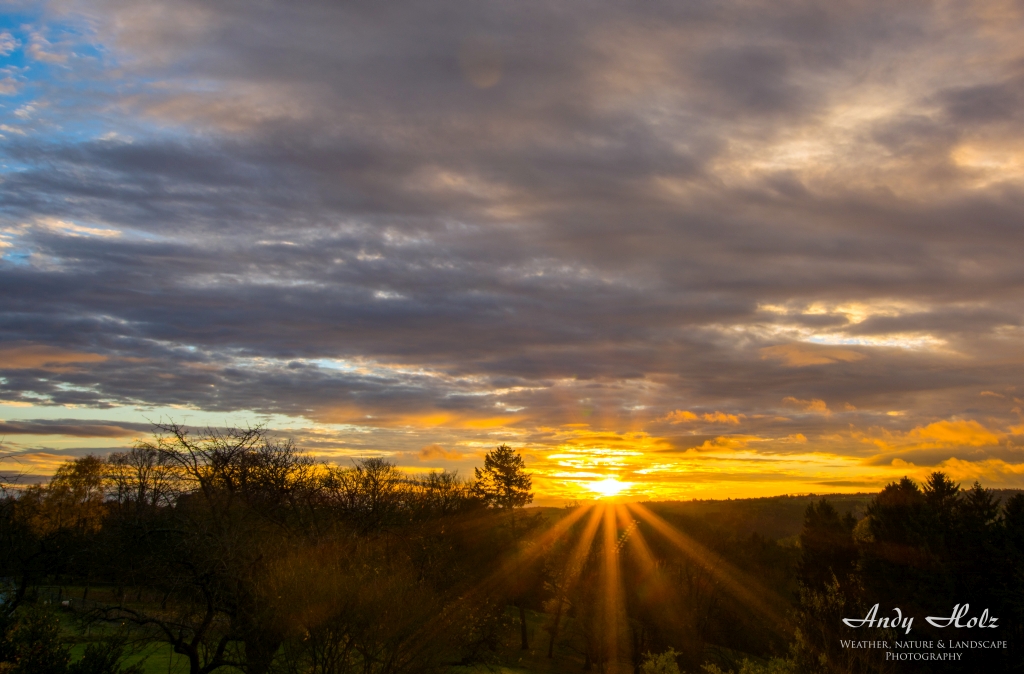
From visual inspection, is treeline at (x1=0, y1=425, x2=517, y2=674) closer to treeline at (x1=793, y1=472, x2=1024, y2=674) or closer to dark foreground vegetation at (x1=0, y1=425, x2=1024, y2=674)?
dark foreground vegetation at (x1=0, y1=425, x2=1024, y2=674)

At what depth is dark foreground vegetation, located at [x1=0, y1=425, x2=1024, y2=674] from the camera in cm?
1833

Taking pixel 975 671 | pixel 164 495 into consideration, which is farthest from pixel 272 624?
pixel 975 671

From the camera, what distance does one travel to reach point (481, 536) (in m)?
59.7

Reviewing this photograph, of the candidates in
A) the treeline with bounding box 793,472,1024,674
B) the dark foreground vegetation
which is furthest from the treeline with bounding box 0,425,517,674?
the treeline with bounding box 793,472,1024,674

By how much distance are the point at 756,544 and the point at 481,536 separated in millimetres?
30297

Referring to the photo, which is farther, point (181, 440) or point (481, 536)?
point (481, 536)

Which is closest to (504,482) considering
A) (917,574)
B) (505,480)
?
(505,480)

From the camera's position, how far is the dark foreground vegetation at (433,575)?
60.1 ft

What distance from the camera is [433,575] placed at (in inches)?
1307

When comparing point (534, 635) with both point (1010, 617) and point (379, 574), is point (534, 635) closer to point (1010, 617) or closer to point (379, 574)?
point (1010, 617)
